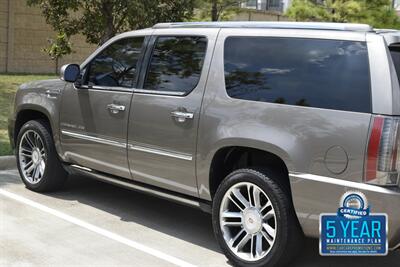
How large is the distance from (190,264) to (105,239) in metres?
0.92

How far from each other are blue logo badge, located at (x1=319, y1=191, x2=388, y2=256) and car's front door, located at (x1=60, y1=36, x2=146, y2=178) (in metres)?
2.12

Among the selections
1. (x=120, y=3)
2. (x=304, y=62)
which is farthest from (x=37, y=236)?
(x=120, y=3)

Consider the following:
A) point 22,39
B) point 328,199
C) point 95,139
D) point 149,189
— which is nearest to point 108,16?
point 95,139

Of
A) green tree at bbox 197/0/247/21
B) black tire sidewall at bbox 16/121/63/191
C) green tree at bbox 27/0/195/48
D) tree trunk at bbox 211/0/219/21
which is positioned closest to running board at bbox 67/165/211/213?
black tire sidewall at bbox 16/121/63/191

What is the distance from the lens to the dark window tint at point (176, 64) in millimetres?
5012

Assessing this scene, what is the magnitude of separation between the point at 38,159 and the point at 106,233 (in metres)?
1.68

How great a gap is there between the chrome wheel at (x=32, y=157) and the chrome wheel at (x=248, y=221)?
2.68m

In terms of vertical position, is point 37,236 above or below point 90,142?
below

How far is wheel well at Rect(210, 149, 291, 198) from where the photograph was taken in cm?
450

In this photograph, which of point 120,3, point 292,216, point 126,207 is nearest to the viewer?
point 292,216

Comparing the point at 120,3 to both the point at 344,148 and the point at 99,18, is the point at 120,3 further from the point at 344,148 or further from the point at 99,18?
the point at 344,148

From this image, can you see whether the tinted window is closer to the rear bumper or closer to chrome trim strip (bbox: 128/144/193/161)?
the rear bumper

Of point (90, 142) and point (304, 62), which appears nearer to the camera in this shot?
point (304, 62)

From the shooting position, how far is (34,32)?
66.6 feet
